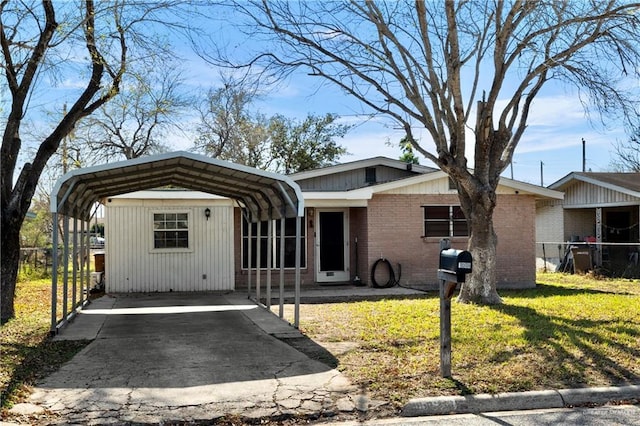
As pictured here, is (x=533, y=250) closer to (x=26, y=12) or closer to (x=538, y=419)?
(x=538, y=419)

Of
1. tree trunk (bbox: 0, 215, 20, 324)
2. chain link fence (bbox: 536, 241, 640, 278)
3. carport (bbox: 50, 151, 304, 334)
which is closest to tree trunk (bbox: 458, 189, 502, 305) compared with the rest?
carport (bbox: 50, 151, 304, 334)

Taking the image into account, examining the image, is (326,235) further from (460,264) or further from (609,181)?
(460,264)

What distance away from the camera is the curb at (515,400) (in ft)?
18.8

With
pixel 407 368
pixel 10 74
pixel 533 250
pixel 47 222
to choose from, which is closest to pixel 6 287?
pixel 10 74

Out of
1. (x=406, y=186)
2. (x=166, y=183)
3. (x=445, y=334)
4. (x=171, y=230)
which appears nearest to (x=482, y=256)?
(x=406, y=186)

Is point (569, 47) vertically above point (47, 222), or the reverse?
point (569, 47)

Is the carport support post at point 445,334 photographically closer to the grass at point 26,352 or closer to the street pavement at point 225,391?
the street pavement at point 225,391

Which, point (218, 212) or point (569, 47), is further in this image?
point (218, 212)

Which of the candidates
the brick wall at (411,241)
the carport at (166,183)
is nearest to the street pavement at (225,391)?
the carport at (166,183)

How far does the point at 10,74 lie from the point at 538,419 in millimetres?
9704

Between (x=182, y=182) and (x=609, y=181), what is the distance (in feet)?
50.5

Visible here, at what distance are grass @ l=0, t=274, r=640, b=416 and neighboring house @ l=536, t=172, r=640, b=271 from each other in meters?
8.83

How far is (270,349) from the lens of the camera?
26.2ft

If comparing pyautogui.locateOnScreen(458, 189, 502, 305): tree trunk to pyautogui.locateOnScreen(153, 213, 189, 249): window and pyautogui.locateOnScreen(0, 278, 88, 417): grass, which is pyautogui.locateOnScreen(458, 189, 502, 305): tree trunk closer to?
pyautogui.locateOnScreen(0, 278, 88, 417): grass
